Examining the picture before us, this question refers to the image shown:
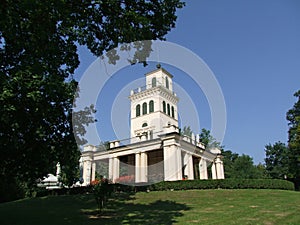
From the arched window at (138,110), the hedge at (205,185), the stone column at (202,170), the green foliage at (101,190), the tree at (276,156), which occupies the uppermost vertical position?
the arched window at (138,110)

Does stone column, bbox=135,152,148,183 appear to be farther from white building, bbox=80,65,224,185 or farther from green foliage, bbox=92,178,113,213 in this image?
green foliage, bbox=92,178,113,213

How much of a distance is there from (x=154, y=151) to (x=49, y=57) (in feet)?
82.1

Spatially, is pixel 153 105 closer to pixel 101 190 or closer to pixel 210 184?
pixel 210 184

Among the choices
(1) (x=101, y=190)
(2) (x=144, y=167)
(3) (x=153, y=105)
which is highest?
(3) (x=153, y=105)

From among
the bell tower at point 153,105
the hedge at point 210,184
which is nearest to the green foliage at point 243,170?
the bell tower at point 153,105

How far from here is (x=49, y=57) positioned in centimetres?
952

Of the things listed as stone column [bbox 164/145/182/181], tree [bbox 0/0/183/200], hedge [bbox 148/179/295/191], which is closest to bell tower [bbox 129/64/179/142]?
stone column [bbox 164/145/182/181]

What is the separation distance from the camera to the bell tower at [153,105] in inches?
1486

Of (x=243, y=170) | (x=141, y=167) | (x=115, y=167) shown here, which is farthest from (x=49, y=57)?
(x=243, y=170)

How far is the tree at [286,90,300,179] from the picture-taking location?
37.9 meters

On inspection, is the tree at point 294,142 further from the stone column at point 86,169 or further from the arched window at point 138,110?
the stone column at point 86,169

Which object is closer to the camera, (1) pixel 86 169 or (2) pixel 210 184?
(2) pixel 210 184

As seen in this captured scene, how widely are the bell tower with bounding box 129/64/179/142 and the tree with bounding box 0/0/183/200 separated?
2330 cm

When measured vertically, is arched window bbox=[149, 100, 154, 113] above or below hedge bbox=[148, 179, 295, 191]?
above
